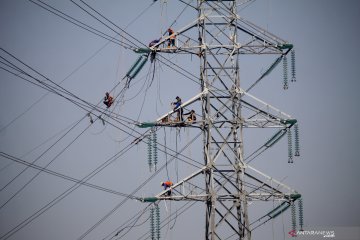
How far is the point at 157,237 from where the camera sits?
27.8 m

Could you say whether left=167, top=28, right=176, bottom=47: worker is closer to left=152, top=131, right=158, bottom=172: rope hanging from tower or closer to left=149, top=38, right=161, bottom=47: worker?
left=149, top=38, right=161, bottom=47: worker

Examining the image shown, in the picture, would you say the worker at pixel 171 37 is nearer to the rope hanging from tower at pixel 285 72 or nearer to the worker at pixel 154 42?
the worker at pixel 154 42

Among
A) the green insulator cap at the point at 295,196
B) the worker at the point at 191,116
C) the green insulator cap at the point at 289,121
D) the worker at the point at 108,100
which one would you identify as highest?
the worker at the point at 108,100

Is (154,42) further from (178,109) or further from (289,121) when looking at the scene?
(289,121)

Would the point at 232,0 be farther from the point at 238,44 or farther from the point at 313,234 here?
the point at 313,234

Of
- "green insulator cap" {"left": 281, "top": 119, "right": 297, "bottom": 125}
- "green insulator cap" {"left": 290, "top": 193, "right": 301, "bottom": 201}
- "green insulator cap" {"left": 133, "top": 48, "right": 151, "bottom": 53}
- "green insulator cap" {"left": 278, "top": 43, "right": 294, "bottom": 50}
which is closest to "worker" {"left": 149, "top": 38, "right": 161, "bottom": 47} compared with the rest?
"green insulator cap" {"left": 133, "top": 48, "right": 151, "bottom": 53}

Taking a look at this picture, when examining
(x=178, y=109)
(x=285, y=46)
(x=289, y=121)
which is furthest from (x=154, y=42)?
(x=289, y=121)

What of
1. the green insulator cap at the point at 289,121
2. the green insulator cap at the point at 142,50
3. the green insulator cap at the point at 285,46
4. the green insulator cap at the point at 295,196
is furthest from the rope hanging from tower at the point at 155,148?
the green insulator cap at the point at 285,46

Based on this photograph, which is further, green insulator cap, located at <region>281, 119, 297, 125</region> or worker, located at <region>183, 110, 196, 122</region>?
green insulator cap, located at <region>281, 119, 297, 125</region>

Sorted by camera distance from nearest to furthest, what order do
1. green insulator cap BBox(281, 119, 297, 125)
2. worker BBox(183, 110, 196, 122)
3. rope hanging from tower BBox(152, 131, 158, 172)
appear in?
1. rope hanging from tower BBox(152, 131, 158, 172)
2. worker BBox(183, 110, 196, 122)
3. green insulator cap BBox(281, 119, 297, 125)

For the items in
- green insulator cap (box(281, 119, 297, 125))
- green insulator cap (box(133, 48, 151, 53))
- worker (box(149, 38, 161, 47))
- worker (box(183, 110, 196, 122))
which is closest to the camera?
worker (box(183, 110, 196, 122))

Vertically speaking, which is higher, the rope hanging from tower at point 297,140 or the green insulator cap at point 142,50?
the green insulator cap at point 142,50

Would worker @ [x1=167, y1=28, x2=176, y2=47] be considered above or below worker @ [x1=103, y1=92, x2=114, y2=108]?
above

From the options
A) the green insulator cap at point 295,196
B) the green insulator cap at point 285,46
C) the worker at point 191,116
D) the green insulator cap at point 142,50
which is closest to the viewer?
the worker at point 191,116
